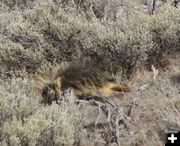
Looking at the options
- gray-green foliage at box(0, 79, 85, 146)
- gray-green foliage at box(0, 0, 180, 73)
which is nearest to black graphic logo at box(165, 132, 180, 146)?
gray-green foliage at box(0, 79, 85, 146)

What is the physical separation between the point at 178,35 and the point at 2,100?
3.55 m

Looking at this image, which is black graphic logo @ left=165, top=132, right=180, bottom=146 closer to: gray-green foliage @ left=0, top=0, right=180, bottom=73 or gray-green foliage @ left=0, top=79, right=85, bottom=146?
gray-green foliage @ left=0, top=79, right=85, bottom=146

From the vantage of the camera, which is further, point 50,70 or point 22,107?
point 50,70

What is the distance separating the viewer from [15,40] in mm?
8070

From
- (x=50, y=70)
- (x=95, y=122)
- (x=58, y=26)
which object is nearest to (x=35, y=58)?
(x=50, y=70)

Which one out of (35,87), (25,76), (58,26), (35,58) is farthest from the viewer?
(58,26)

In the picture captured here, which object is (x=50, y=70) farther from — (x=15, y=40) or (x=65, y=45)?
(x=15, y=40)

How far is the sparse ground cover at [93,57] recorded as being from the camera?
16.0 feet

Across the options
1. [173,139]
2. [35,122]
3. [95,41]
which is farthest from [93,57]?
[173,139]

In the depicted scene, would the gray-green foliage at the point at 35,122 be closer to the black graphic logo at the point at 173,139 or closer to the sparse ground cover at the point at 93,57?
the sparse ground cover at the point at 93,57

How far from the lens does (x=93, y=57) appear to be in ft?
23.8

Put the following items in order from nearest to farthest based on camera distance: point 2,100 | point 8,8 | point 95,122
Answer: point 2,100 → point 95,122 → point 8,8

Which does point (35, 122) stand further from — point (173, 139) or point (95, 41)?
point (95, 41)

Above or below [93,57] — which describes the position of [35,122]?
below
